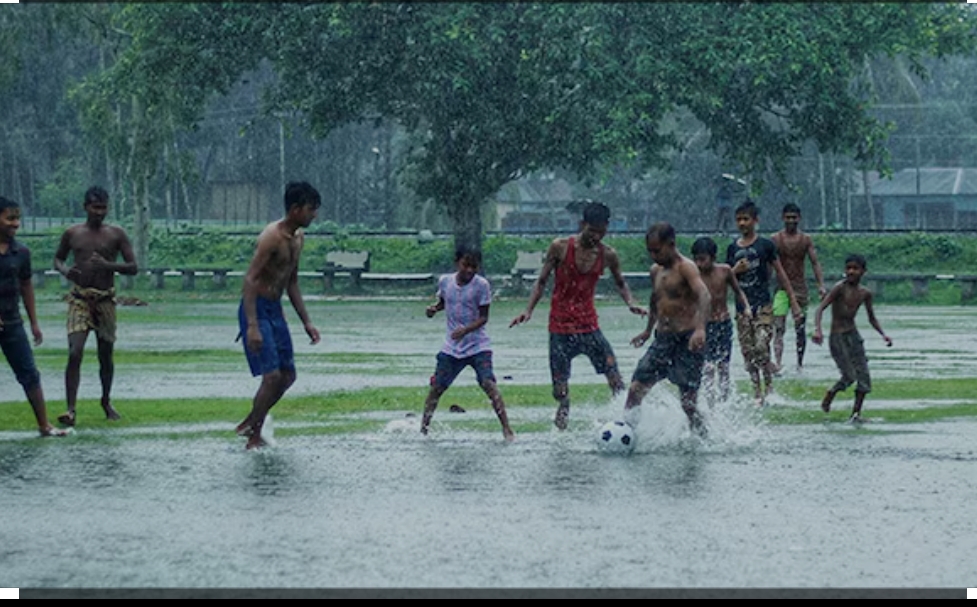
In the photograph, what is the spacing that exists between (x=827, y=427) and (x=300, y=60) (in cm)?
2942

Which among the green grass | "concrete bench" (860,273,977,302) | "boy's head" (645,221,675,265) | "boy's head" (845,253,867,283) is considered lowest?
"concrete bench" (860,273,977,302)

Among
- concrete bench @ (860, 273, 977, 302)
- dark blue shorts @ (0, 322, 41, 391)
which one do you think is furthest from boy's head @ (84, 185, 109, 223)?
concrete bench @ (860, 273, 977, 302)

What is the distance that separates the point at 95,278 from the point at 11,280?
1269 mm

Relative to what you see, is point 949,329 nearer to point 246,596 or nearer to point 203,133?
point 246,596

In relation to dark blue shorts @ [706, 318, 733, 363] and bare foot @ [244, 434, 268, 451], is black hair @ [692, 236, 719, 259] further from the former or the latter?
bare foot @ [244, 434, 268, 451]

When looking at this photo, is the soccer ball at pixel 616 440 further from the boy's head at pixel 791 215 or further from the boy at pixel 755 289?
the boy's head at pixel 791 215

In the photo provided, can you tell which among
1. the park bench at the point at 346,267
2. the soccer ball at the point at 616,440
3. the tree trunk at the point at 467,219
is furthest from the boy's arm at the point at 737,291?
the park bench at the point at 346,267

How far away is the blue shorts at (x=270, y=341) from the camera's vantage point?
1352cm

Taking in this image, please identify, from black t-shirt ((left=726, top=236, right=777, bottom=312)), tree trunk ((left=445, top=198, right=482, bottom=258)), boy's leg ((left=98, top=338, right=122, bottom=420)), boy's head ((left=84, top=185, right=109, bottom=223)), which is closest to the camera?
boy's head ((left=84, top=185, right=109, bottom=223))

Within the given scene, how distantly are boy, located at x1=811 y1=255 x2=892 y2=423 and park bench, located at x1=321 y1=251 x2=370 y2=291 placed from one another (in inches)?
1200

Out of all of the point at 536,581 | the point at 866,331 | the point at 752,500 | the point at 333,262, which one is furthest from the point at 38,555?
the point at 333,262

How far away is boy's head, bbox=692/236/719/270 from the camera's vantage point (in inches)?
628

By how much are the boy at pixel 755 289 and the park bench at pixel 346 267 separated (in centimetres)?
2888

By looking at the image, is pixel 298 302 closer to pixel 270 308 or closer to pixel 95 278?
pixel 270 308
